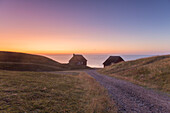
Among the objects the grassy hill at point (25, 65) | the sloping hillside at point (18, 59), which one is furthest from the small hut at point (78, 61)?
the grassy hill at point (25, 65)

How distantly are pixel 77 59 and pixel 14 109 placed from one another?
92.8m

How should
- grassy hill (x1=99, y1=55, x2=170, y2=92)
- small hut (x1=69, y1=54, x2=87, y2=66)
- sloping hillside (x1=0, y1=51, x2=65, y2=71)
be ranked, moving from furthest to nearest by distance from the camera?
small hut (x1=69, y1=54, x2=87, y2=66) < sloping hillside (x1=0, y1=51, x2=65, y2=71) < grassy hill (x1=99, y1=55, x2=170, y2=92)

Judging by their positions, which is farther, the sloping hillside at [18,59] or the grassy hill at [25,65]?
the sloping hillside at [18,59]

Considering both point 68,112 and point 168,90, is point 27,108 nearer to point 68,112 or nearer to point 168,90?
point 68,112

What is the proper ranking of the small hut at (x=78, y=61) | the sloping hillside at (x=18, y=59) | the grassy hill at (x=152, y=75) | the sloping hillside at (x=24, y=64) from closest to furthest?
the grassy hill at (x=152, y=75)
the sloping hillside at (x=24, y=64)
the sloping hillside at (x=18, y=59)
the small hut at (x=78, y=61)

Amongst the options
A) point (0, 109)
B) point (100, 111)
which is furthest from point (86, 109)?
point (0, 109)

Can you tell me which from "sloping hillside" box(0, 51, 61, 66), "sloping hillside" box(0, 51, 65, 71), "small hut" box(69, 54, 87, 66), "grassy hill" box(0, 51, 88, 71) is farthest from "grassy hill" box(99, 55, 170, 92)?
"small hut" box(69, 54, 87, 66)

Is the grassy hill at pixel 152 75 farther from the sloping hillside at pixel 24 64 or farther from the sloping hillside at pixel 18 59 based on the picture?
the sloping hillside at pixel 18 59

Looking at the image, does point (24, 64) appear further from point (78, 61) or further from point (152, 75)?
point (152, 75)

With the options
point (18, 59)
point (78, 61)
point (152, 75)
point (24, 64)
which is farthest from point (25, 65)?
point (78, 61)

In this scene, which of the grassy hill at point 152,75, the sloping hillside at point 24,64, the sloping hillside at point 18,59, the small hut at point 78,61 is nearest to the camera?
the grassy hill at point 152,75

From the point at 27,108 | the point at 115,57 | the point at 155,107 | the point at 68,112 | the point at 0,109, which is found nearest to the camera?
the point at 0,109

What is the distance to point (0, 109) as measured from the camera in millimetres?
5883

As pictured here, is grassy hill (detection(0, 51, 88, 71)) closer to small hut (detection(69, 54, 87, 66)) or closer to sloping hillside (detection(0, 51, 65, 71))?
sloping hillside (detection(0, 51, 65, 71))
